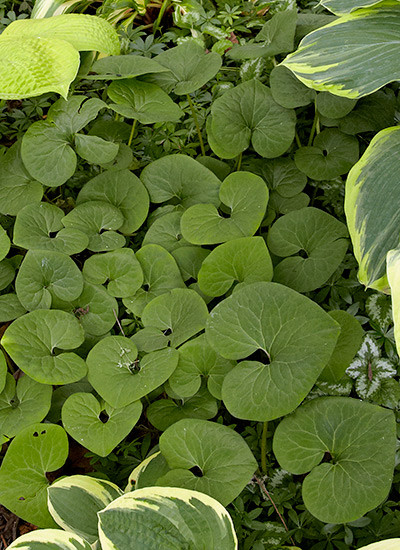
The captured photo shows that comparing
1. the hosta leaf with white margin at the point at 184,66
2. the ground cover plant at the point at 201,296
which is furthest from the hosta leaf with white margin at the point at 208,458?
the hosta leaf with white margin at the point at 184,66

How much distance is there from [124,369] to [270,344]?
36 centimetres

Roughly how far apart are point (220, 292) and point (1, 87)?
0.76 meters

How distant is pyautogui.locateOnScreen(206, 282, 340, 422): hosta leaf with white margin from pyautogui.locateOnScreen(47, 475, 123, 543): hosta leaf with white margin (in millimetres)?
317

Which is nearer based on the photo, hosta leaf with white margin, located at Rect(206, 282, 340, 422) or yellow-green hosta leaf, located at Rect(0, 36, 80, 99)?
hosta leaf with white margin, located at Rect(206, 282, 340, 422)

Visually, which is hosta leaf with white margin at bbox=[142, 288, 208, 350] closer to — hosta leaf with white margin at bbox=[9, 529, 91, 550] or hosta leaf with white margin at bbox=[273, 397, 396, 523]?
hosta leaf with white margin at bbox=[273, 397, 396, 523]

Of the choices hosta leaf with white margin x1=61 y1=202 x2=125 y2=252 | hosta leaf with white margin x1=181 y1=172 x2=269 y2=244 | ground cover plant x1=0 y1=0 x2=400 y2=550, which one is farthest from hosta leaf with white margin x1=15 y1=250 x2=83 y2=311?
hosta leaf with white margin x1=181 y1=172 x2=269 y2=244

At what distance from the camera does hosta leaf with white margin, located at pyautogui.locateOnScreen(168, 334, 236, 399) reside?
1.21 m

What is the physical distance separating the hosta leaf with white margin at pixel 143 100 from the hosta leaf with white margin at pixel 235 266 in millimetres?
459

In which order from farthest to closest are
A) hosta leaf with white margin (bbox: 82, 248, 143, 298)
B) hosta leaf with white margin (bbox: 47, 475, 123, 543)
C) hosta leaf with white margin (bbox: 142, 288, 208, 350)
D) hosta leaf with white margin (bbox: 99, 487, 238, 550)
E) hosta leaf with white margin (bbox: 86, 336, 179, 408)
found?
hosta leaf with white margin (bbox: 82, 248, 143, 298)
hosta leaf with white margin (bbox: 142, 288, 208, 350)
hosta leaf with white margin (bbox: 86, 336, 179, 408)
hosta leaf with white margin (bbox: 47, 475, 123, 543)
hosta leaf with white margin (bbox: 99, 487, 238, 550)

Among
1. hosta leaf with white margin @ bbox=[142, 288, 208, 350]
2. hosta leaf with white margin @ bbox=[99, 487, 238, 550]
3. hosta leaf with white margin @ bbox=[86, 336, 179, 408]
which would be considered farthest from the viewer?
hosta leaf with white margin @ bbox=[142, 288, 208, 350]

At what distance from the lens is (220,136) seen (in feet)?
4.92

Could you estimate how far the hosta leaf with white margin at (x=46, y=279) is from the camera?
1.35 m

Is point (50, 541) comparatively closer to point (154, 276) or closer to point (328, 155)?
point (154, 276)

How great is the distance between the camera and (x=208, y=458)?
1075 mm
